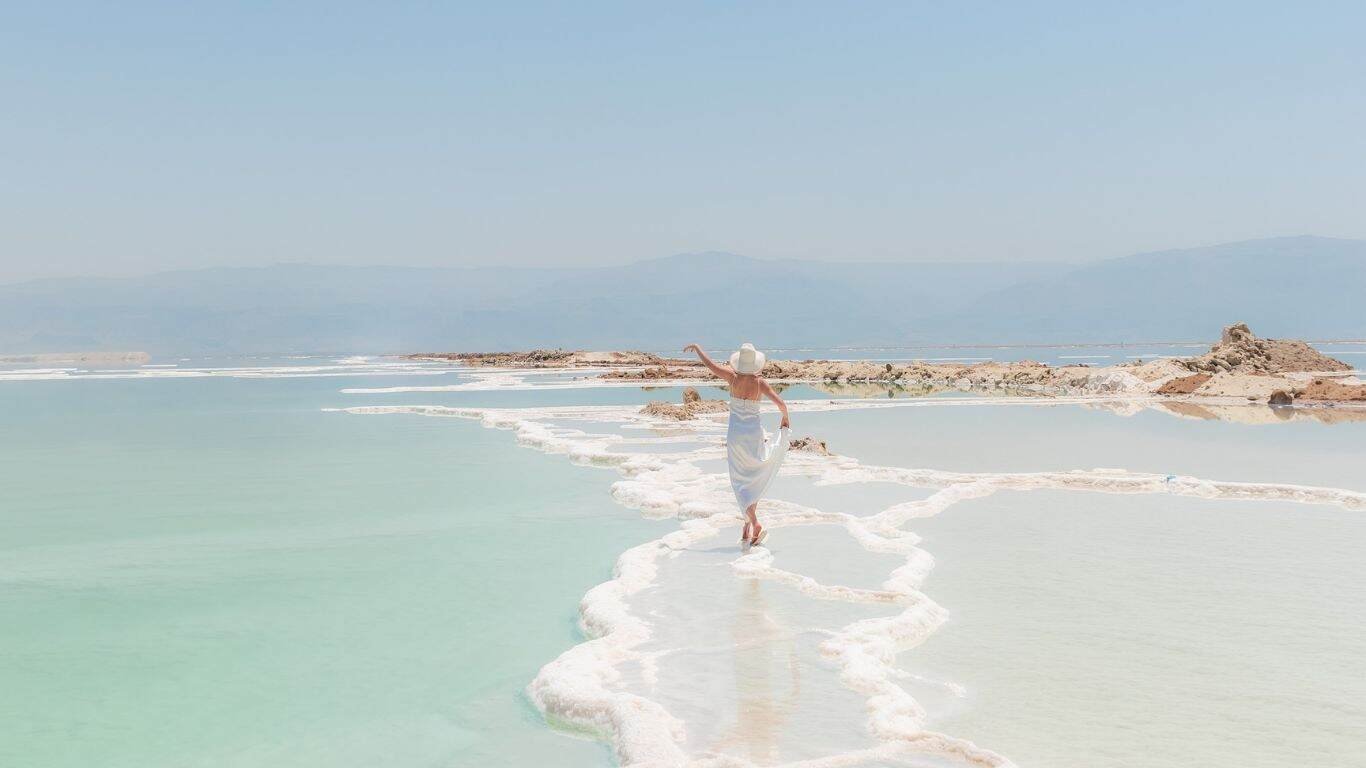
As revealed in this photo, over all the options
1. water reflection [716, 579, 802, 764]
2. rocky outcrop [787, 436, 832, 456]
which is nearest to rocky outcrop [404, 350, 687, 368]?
rocky outcrop [787, 436, 832, 456]

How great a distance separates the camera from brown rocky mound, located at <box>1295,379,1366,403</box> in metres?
23.5

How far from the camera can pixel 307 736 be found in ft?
15.1

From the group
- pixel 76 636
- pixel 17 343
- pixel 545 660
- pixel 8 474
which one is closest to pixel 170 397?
pixel 8 474

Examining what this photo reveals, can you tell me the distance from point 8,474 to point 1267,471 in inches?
655

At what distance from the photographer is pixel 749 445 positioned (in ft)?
28.1

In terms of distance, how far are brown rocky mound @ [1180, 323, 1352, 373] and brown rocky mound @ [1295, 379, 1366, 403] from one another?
399 centimetres

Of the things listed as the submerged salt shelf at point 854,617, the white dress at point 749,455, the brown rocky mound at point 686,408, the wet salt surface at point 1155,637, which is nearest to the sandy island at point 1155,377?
the brown rocky mound at point 686,408

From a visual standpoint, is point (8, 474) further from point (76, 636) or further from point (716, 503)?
point (716, 503)

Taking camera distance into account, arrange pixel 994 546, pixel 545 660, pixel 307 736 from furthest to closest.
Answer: pixel 994 546, pixel 545 660, pixel 307 736

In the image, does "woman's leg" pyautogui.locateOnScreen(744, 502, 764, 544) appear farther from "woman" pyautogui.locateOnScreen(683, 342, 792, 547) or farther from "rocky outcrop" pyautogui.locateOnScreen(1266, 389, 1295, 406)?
"rocky outcrop" pyautogui.locateOnScreen(1266, 389, 1295, 406)

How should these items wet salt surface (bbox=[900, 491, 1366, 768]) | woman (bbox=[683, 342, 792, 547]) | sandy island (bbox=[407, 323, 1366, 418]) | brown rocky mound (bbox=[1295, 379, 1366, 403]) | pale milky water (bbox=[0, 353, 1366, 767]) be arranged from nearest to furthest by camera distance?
wet salt surface (bbox=[900, 491, 1366, 768]) < pale milky water (bbox=[0, 353, 1366, 767]) < woman (bbox=[683, 342, 792, 547]) < brown rocky mound (bbox=[1295, 379, 1366, 403]) < sandy island (bbox=[407, 323, 1366, 418])

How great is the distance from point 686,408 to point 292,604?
14.6 m

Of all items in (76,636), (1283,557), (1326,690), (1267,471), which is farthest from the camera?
(1267,471)

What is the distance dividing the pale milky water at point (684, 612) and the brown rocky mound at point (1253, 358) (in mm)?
16601
